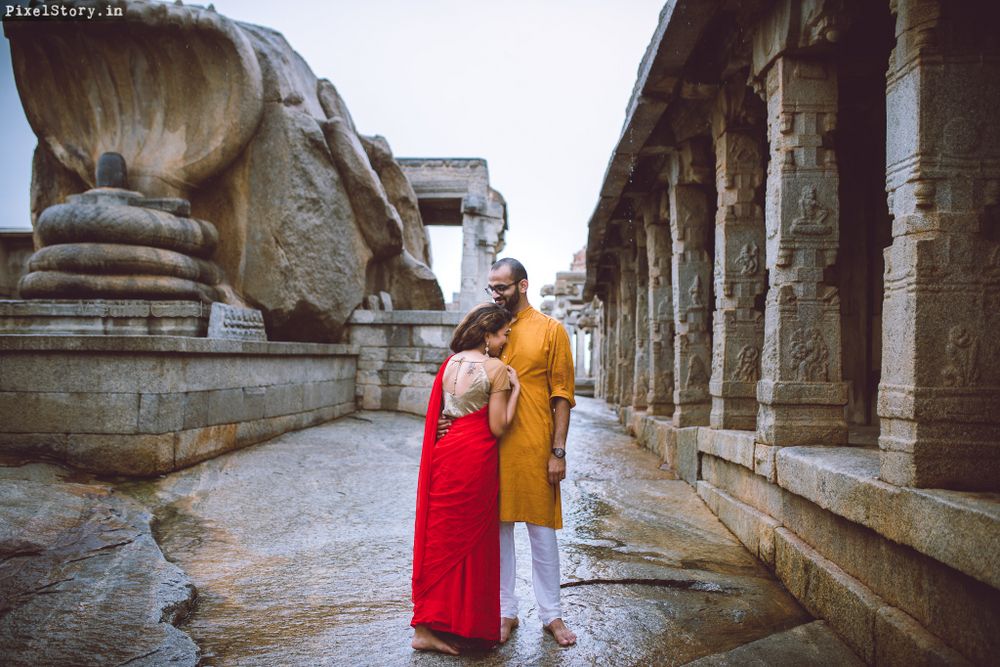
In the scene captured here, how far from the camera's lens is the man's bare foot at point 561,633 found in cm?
278

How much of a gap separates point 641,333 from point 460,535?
764cm

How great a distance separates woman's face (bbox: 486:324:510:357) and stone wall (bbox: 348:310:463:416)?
6.35 meters

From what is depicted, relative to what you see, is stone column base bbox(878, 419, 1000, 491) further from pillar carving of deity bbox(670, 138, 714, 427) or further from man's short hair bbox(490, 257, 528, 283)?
pillar carving of deity bbox(670, 138, 714, 427)

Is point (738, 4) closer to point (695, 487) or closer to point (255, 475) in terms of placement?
point (695, 487)

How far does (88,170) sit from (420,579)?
23.6 ft

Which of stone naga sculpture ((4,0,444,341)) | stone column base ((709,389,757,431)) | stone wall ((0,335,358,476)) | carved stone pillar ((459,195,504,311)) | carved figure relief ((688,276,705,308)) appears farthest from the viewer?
carved stone pillar ((459,195,504,311))

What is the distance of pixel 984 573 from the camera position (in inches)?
79.5

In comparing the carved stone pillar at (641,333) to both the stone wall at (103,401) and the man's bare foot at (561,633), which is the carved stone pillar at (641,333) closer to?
the stone wall at (103,401)

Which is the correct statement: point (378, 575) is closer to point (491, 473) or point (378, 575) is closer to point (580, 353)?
point (491, 473)

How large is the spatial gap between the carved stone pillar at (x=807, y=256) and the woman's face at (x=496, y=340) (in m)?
2.03

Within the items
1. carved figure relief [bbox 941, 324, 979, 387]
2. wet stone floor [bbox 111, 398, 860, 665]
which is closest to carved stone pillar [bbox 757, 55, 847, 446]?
wet stone floor [bbox 111, 398, 860, 665]

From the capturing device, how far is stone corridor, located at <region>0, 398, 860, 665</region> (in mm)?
2707

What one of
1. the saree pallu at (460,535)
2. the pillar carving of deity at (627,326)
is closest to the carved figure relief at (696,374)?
the saree pallu at (460,535)

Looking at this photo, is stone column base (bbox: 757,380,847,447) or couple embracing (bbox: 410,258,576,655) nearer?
couple embracing (bbox: 410,258,576,655)
